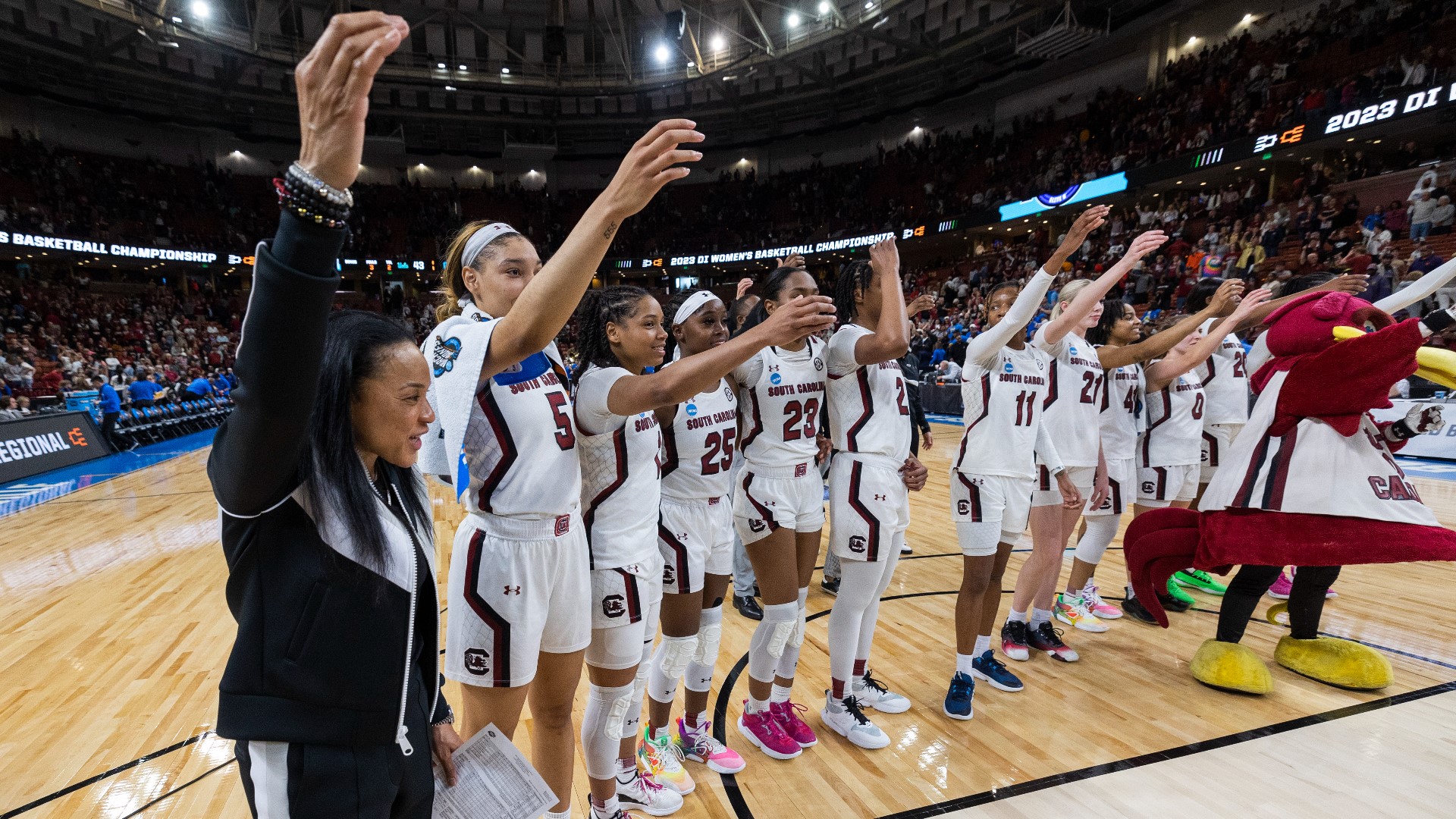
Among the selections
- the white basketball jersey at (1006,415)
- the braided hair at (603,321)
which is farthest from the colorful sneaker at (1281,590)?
the braided hair at (603,321)

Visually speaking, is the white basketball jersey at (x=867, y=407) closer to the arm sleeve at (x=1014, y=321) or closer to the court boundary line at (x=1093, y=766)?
the arm sleeve at (x=1014, y=321)

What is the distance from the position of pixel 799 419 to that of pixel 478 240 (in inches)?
60.4

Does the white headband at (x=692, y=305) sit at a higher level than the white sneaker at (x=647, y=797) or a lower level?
higher

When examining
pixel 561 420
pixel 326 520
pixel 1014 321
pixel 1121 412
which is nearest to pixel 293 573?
pixel 326 520

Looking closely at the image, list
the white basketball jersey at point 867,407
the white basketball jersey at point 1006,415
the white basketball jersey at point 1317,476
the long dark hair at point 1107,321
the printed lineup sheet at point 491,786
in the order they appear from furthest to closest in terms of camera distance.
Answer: the long dark hair at point 1107,321 < the white basketball jersey at point 1006,415 < the white basketball jersey at point 867,407 < the white basketball jersey at point 1317,476 < the printed lineup sheet at point 491,786

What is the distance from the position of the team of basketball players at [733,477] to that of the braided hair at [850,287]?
2cm

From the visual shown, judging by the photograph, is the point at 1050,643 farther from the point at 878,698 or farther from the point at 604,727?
the point at 604,727

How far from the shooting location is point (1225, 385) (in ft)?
16.2

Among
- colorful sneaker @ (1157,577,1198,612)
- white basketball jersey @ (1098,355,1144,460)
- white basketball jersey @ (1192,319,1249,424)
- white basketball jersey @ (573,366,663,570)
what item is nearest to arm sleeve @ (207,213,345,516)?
white basketball jersey @ (573,366,663,570)

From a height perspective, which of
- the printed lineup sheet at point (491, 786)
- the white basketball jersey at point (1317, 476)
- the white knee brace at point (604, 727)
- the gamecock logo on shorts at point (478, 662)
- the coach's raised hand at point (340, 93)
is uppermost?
the coach's raised hand at point (340, 93)

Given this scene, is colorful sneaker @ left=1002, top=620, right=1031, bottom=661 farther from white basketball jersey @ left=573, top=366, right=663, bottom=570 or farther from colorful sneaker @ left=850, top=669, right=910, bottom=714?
white basketball jersey @ left=573, top=366, right=663, bottom=570

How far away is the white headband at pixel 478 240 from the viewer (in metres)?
2.03

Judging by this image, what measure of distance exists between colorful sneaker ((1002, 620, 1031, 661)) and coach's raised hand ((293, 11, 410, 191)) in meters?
3.99

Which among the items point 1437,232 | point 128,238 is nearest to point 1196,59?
point 1437,232
